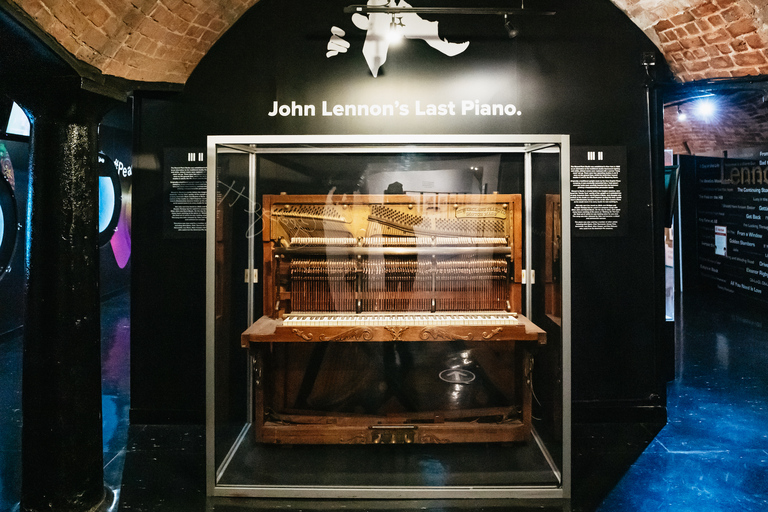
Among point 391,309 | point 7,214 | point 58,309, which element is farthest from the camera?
point 7,214

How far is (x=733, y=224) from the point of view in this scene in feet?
30.6

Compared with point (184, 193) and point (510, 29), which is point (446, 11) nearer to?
point (510, 29)

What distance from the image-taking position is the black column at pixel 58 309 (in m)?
2.88

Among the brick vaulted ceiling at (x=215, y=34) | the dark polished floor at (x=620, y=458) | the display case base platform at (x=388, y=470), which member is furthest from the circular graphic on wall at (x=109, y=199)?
the display case base platform at (x=388, y=470)

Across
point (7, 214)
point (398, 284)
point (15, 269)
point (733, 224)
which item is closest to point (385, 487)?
point (398, 284)

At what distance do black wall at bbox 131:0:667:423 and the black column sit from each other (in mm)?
1140

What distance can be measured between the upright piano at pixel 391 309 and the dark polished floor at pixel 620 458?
1.70ft

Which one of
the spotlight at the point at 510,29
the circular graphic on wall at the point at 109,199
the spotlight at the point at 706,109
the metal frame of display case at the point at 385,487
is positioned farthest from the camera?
the circular graphic on wall at the point at 109,199

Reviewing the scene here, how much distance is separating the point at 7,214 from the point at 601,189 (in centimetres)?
656

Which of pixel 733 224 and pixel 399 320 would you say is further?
pixel 733 224

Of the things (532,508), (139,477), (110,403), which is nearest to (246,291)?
(139,477)

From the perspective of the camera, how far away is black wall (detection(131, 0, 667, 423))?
406 cm

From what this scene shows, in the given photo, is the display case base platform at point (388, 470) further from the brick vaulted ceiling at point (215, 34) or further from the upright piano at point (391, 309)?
the brick vaulted ceiling at point (215, 34)

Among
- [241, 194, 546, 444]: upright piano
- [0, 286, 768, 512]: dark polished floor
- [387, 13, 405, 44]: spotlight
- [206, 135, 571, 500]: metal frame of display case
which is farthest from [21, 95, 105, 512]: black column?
[387, 13, 405, 44]: spotlight
